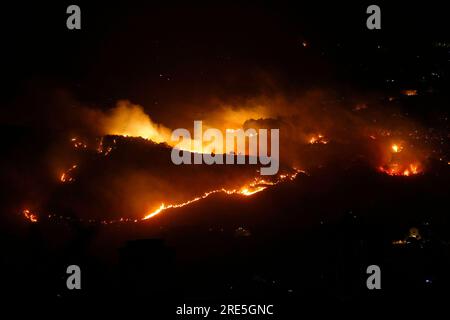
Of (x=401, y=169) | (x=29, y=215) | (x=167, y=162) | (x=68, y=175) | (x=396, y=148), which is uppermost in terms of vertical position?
(x=396, y=148)

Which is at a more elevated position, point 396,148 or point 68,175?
point 396,148

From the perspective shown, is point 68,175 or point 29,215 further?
point 68,175

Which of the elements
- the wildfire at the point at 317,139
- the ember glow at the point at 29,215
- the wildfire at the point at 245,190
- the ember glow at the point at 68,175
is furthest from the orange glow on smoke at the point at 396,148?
the ember glow at the point at 29,215

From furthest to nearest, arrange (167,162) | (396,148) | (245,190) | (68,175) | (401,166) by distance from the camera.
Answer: (396,148) → (401,166) → (167,162) → (68,175) → (245,190)

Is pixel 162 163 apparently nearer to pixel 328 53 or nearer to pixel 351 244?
pixel 351 244

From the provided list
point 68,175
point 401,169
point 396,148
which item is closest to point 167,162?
point 68,175

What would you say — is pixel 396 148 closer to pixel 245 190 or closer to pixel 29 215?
pixel 245 190

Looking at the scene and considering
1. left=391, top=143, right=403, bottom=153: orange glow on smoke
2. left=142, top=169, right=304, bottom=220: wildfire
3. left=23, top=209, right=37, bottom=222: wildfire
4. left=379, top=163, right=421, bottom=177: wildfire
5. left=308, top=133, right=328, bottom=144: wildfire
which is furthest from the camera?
left=308, top=133, right=328, bottom=144: wildfire

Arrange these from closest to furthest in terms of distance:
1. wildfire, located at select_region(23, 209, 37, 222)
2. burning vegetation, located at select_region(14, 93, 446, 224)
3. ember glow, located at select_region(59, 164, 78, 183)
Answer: wildfire, located at select_region(23, 209, 37, 222)
burning vegetation, located at select_region(14, 93, 446, 224)
ember glow, located at select_region(59, 164, 78, 183)

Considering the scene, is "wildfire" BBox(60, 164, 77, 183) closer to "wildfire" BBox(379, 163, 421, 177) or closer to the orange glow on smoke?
"wildfire" BBox(379, 163, 421, 177)

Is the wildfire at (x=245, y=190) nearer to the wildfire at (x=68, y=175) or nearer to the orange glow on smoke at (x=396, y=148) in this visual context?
the wildfire at (x=68, y=175)

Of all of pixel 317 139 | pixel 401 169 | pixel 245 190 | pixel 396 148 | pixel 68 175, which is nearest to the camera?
pixel 245 190

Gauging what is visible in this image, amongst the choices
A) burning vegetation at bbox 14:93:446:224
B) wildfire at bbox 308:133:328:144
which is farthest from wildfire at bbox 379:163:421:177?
wildfire at bbox 308:133:328:144
